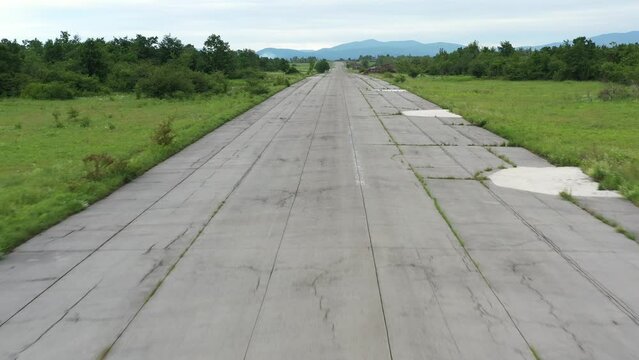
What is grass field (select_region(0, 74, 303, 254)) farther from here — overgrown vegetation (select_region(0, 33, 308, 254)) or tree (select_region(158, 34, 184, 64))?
tree (select_region(158, 34, 184, 64))

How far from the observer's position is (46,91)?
4956cm

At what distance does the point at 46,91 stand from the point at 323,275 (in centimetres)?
4959

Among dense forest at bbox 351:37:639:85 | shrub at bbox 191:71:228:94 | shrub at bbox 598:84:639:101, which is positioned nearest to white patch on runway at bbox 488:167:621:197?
shrub at bbox 598:84:639:101

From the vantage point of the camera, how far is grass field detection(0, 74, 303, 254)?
11422 mm

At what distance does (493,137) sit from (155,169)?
14.6 m

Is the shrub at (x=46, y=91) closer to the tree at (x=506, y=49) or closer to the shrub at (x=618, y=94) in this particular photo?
the shrub at (x=618, y=94)

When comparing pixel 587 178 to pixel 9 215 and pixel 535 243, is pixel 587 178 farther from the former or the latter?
pixel 9 215

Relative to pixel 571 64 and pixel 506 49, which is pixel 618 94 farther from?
pixel 506 49

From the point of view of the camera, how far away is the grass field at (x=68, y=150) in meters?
11.4

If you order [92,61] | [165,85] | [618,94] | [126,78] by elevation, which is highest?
[92,61]

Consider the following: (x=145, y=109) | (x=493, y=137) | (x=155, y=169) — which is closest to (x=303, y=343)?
(x=155, y=169)

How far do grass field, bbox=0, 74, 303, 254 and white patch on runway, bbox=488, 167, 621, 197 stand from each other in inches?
414

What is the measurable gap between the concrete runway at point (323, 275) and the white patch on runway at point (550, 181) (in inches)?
31.8

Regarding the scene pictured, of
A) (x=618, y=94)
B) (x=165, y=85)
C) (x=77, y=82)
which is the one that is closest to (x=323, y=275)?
(x=618, y=94)
